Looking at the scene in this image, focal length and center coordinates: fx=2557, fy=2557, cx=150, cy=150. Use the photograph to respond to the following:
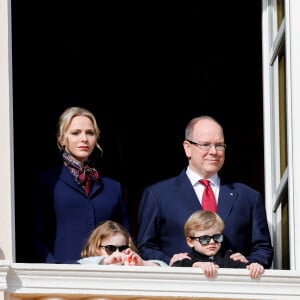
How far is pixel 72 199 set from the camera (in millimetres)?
16172

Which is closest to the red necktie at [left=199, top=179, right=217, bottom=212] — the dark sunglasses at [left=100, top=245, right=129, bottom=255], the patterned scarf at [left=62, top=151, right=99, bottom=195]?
the patterned scarf at [left=62, top=151, right=99, bottom=195]

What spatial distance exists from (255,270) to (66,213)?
1.43 metres

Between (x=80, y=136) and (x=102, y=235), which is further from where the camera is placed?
(x=80, y=136)

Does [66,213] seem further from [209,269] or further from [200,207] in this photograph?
[209,269]

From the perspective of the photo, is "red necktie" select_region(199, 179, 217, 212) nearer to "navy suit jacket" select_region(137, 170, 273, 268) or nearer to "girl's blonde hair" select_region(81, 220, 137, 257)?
"navy suit jacket" select_region(137, 170, 273, 268)

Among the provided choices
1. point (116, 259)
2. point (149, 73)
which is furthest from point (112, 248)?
point (149, 73)

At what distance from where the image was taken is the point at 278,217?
1644 centimetres

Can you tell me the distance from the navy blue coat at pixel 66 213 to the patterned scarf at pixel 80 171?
3 centimetres

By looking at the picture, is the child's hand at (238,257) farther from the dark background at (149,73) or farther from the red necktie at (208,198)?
the dark background at (149,73)

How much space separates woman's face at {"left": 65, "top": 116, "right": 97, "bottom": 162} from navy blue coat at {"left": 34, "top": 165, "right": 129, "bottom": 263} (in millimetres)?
181

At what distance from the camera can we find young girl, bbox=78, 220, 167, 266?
611 inches

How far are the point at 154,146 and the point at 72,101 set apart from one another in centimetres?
74

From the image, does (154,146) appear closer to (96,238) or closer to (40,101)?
(40,101)

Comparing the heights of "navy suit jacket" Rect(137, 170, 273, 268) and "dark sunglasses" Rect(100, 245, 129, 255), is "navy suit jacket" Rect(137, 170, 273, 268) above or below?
above
